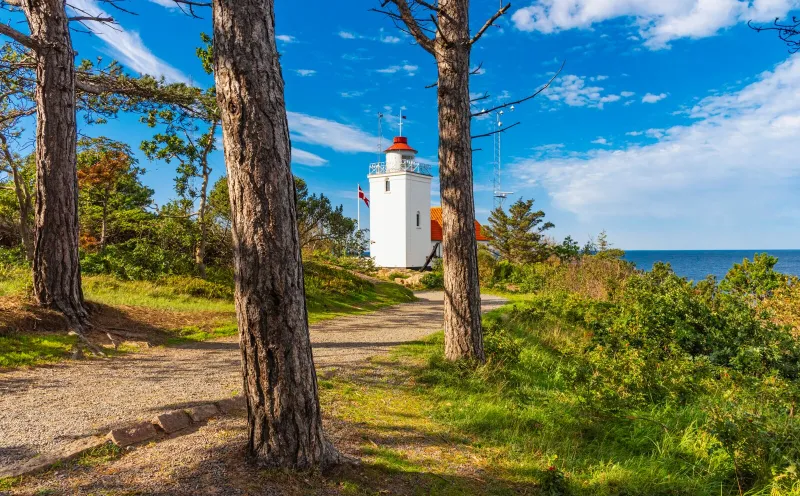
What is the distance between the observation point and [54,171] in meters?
7.60

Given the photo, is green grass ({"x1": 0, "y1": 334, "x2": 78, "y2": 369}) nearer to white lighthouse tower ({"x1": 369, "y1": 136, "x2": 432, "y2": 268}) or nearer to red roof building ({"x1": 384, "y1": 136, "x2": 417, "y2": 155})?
white lighthouse tower ({"x1": 369, "y1": 136, "x2": 432, "y2": 268})

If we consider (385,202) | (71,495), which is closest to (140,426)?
(71,495)

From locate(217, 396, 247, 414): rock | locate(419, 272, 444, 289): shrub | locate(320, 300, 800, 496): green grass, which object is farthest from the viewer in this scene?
locate(419, 272, 444, 289): shrub

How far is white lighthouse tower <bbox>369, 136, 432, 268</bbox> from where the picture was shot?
3197 cm

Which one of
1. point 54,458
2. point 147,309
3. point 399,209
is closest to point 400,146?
point 399,209

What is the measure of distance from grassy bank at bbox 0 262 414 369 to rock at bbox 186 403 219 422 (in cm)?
327

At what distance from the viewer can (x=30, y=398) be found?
14.6 ft

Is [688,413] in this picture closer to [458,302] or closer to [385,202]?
[458,302]

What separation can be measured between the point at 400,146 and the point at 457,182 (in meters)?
27.3

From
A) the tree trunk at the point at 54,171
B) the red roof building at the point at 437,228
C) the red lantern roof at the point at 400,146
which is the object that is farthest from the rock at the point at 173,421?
the red roof building at the point at 437,228

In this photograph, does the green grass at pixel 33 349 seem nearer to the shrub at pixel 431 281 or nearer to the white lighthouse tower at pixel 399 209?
the shrub at pixel 431 281

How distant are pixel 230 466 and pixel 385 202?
1180 inches

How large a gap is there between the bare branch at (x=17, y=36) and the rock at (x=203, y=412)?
22.2 ft

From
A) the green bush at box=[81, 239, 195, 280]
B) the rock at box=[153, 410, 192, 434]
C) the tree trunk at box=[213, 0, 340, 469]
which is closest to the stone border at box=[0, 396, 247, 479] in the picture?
the rock at box=[153, 410, 192, 434]
